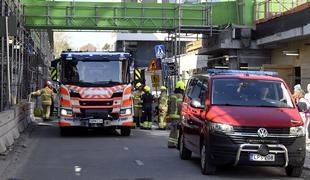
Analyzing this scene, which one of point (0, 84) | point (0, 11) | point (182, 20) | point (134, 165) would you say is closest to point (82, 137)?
point (0, 84)

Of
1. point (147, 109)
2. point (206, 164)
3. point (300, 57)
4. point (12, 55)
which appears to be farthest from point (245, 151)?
point (300, 57)

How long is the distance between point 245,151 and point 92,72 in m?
9.48

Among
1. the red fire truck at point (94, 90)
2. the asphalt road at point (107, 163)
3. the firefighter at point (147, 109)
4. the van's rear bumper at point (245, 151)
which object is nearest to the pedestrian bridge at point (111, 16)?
the firefighter at point (147, 109)

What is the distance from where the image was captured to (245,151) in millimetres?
9531

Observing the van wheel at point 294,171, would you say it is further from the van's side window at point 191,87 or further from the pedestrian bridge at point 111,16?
the pedestrian bridge at point 111,16

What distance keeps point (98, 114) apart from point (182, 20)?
13798mm

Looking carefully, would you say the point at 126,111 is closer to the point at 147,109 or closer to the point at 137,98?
the point at 147,109

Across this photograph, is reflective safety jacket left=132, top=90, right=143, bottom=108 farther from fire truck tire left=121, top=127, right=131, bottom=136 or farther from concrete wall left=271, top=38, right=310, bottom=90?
concrete wall left=271, top=38, right=310, bottom=90

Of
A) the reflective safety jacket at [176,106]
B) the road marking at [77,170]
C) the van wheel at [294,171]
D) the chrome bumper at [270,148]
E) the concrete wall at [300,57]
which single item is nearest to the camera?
the chrome bumper at [270,148]

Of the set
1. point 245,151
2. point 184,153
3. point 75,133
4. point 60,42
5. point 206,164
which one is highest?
point 60,42

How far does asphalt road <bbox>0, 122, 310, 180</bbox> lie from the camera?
10.3 meters

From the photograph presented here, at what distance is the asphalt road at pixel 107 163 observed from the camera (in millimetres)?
10336

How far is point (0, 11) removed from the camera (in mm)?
19422

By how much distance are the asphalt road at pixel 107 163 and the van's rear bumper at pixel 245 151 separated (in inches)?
21.1
